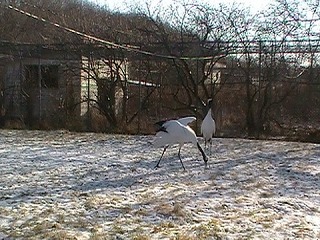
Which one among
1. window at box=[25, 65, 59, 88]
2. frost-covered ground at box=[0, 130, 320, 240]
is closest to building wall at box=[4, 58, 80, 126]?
window at box=[25, 65, 59, 88]

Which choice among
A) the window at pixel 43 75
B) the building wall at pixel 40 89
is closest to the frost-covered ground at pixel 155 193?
the building wall at pixel 40 89

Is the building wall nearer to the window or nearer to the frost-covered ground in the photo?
the window

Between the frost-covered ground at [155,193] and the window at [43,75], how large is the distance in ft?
16.9

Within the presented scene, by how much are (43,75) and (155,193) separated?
999 cm

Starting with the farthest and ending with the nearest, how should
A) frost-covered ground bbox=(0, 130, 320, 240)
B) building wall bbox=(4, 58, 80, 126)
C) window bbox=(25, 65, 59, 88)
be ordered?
1. window bbox=(25, 65, 59, 88)
2. building wall bbox=(4, 58, 80, 126)
3. frost-covered ground bbox=(0, 130, 320, 240)

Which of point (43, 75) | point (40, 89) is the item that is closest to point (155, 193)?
point (40, 89)

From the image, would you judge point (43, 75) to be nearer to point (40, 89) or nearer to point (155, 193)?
point (40, 89)

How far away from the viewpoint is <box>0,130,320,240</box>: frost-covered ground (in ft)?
15.0

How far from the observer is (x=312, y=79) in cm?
1192

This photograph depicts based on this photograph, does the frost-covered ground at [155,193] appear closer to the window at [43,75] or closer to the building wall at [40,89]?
the building wall at [40,89]

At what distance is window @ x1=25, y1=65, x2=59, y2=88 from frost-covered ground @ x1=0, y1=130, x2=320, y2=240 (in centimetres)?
514

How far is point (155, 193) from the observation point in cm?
606

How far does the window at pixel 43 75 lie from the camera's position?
14.9 m

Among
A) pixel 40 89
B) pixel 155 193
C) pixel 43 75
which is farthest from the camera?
pixel 43 75
